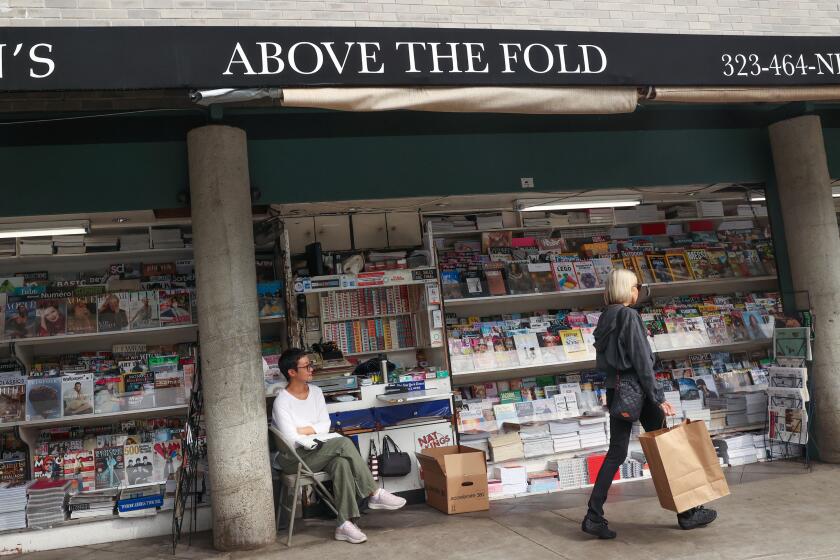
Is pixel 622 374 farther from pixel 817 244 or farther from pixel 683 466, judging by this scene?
pixel 817 244

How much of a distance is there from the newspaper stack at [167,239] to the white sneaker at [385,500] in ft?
8.99

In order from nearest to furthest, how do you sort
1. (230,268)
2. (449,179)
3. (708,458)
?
1. (708,458)
2. (230,268)
3. (449,179)

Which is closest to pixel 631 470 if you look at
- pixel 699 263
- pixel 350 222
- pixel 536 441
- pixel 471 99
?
pixel 536 441

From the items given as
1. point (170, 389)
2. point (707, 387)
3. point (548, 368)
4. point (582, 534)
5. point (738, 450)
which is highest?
point (170, 389)

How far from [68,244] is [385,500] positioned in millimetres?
Answer: 3377

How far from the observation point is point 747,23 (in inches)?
240

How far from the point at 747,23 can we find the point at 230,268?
4611 mm

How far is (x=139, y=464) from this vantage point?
19.3ft

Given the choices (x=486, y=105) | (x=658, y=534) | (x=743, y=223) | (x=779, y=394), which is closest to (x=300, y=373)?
(x=486, y=105)

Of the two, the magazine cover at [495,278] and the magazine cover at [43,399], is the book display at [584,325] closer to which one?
the magazine cover at [495,278]

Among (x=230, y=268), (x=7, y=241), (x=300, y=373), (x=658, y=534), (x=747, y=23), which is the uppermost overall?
(x=747, y=23)

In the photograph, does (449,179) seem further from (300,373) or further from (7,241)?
(7,241)

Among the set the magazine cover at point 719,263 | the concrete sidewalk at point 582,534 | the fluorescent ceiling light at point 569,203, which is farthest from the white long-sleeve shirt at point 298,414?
the magazine cover at point 719,263

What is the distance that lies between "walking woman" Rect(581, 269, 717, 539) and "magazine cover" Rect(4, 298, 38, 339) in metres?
4.50
